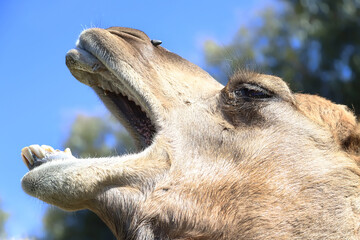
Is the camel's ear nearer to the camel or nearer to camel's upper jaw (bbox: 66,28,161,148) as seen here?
the camel

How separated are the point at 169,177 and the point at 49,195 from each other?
789 millimetres

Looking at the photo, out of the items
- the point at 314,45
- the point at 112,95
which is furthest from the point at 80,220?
the point at 112,95

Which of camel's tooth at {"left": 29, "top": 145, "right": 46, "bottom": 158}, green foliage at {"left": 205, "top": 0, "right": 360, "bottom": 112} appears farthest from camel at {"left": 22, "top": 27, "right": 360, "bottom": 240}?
green foliage at {"left": 205, "top": 0, "right": 360, "bottom": 112}

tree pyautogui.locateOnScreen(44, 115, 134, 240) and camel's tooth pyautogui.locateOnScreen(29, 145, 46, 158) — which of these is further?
tree pyautogui.locateOnScreen(44, 115, 134, 240)

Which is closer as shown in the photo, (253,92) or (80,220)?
(253,92)

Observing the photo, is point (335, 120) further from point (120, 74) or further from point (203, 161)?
point (120, 74)

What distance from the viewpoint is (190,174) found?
327cm

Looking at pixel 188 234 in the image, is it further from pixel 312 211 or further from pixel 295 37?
pixel 295 37

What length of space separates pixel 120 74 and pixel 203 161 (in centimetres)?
85

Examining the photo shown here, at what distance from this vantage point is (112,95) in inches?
153

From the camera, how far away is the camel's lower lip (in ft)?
11.6

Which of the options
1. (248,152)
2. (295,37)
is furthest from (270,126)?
(295,37)

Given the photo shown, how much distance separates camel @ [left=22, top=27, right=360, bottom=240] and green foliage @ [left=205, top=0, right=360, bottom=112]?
991cm

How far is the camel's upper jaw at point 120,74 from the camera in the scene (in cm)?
340
